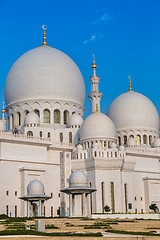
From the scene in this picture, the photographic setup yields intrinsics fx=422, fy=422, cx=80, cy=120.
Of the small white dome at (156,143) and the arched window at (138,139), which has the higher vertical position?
the arched window at (138,139)

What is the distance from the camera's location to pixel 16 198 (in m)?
Result: 37.6

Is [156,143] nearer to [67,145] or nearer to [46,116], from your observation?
[67,145]

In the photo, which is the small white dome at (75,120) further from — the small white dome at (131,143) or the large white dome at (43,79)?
the small white dome at (131,143)

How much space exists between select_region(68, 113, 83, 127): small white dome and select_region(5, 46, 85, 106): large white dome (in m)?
2.30

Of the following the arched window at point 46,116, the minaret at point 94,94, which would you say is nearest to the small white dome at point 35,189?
the arched window at point 46,116

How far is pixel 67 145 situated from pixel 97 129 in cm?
368

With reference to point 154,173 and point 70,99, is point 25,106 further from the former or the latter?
point 154,173

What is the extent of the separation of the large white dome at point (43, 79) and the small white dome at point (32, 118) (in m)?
2.78

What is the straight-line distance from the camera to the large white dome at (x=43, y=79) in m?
45.8

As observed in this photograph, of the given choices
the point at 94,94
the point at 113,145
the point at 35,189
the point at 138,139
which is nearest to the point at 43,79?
the point at 94,94

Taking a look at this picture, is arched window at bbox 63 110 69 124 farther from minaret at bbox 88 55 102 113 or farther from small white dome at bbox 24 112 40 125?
small white dome at bbox 24 112 40 125

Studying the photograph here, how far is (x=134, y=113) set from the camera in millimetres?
50531

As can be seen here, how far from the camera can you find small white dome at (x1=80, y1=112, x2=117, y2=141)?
41.8 metres

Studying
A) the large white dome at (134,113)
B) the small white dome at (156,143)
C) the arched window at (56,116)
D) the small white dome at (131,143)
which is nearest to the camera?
the arched window at (56,116)
